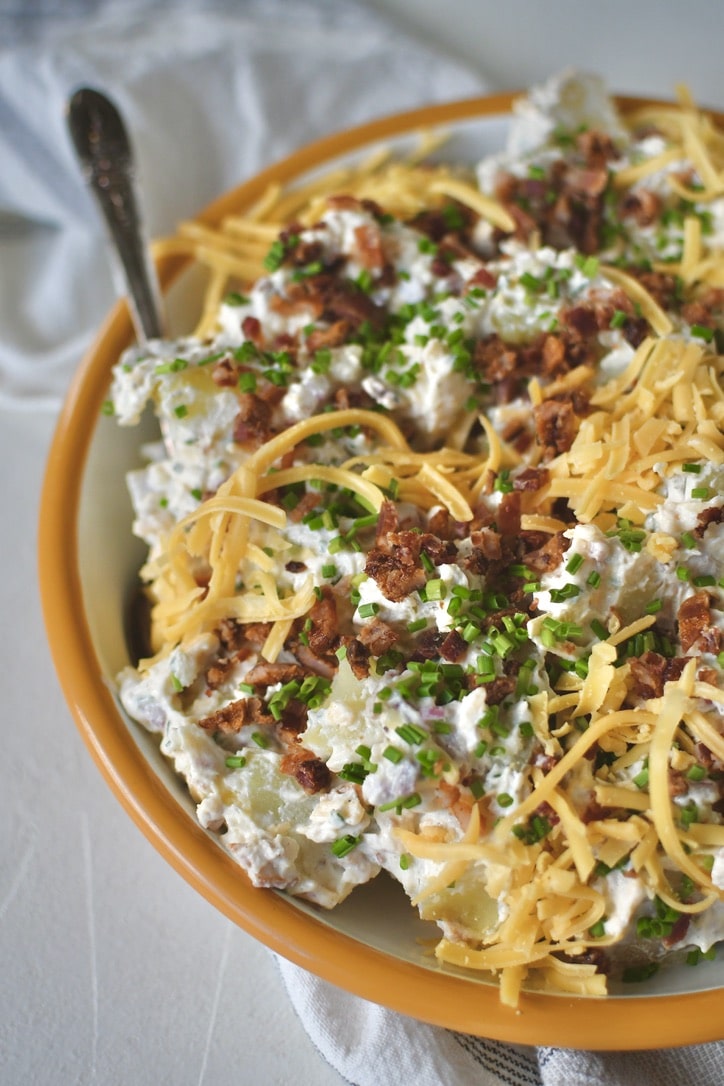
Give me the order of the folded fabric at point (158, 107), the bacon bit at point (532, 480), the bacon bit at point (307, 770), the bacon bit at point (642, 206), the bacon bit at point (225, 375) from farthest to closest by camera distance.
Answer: the folded fabric at point (158, 107), the bacon bit at point (642, 206), the bacon bit at point (225, 375), the bacon bit at point (532, 480), the bacon bit at point (307, 770)

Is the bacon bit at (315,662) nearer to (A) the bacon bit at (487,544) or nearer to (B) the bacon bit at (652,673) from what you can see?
(A) the bacon bit at (487,544)

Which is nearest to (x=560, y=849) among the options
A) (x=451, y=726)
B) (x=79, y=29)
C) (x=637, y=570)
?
(x=451, y=726)

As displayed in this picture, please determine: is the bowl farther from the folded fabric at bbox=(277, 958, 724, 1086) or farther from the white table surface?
the white table surface

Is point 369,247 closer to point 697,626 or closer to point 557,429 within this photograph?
point 557,429

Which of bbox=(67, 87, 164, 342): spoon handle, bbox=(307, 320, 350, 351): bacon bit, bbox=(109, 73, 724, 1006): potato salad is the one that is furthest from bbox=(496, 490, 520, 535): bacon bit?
bbox=(67, 87, 164, 342): spoon handle

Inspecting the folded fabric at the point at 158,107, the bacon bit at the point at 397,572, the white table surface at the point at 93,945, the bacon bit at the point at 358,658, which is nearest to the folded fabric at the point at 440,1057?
the white table surface at the point at 93,945
